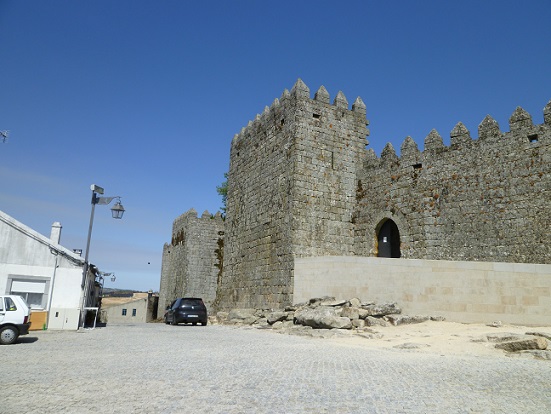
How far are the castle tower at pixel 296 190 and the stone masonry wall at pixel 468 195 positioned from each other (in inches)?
39.0

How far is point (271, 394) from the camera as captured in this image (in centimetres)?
488

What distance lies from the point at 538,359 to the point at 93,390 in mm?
7250

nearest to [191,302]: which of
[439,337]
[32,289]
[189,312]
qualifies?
[189,312]

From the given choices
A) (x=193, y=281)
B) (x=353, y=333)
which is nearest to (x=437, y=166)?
(x=353, y=333)

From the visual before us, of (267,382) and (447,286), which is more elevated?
(447,286)

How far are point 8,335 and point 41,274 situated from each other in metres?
4.99

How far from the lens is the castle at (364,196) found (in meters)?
13.4

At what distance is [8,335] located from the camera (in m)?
10.4

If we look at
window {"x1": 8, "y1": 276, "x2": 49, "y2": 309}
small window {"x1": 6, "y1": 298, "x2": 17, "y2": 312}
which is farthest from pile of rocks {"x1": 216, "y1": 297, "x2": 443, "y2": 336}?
window {"x1": 8, "y1": 276, "x2": 49, "y2": 309}

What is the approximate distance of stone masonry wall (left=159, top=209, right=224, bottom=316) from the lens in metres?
27.9

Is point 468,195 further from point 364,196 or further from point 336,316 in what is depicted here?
point 336,316

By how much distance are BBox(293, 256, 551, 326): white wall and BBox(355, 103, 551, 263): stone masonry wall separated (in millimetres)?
1709

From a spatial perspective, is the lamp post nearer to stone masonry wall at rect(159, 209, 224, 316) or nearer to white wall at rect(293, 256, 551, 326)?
white wall at rect(293, 256, 551, 326)

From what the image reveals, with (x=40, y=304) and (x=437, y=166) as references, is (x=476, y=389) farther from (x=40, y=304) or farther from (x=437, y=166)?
(x=40, y=304)
